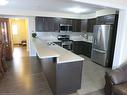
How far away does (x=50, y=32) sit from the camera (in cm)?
616

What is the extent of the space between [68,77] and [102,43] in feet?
8.63

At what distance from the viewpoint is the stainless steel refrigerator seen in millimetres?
4277

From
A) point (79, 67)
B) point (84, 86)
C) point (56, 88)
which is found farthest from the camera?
point (84, 86)

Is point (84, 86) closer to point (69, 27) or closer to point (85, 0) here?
point (85, 0)

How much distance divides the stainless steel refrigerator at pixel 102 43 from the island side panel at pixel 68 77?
Result: 227 centimetres

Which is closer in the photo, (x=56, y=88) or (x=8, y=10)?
(x=56, y=88)

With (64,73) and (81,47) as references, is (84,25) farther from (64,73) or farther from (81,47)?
(64,73)

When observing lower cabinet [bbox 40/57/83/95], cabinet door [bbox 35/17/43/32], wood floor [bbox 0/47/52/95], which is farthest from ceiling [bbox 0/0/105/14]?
wood floor [bbox 0/47/52/95]

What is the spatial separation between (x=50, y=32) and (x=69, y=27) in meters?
1.14

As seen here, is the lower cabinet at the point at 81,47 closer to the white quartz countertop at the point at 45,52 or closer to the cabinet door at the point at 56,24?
the cabinet door at the point at 56,24

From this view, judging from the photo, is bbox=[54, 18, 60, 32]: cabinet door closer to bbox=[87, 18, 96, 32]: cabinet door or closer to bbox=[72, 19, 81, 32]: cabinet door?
bbox=[72, 19, 81, 32]: cabinet door

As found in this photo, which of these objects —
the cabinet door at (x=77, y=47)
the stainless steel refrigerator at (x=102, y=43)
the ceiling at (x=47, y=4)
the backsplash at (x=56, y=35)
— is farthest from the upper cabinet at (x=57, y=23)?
the ceiling at (x=47, y=4)

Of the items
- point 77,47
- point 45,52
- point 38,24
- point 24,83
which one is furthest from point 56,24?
point 45,52

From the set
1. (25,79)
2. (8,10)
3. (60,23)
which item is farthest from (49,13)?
(25,79)
